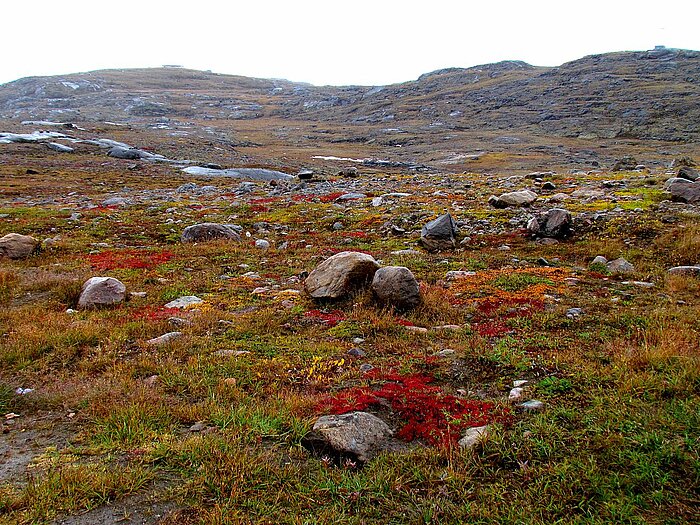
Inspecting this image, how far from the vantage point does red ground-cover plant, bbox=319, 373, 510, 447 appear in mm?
4766

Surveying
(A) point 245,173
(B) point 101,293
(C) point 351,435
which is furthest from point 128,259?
(A) point 245,173

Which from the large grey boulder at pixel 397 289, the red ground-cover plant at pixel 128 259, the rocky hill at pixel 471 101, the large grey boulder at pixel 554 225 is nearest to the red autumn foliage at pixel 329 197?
the red ground-cover plant at pixel 128 259

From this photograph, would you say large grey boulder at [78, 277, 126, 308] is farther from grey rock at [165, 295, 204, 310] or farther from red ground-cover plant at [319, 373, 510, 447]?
red ground-cover plant at [319, 373, 510, 447]

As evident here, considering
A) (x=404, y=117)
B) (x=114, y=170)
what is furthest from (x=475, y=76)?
(x=114, y=170)

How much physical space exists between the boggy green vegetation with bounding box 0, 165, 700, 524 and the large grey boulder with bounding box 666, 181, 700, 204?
19.6 feet

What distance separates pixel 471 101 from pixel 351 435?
130 metres

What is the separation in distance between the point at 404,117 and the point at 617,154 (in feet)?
230

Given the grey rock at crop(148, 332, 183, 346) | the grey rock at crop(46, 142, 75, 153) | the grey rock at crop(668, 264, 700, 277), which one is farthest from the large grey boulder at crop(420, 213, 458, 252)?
the grey rock at crop(46, 142, 75, 153)

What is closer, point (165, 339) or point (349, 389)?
point (349, 389)

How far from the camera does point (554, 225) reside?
14133 millimetres

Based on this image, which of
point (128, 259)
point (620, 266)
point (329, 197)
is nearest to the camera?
point (620, 266)

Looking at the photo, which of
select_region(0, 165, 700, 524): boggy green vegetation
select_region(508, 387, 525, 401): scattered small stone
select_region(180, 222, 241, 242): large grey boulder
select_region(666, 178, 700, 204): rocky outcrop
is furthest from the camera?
select_region(180, 222, 241, 242): large grey boulder

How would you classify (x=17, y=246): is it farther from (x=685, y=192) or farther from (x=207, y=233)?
(x=685, y=192)

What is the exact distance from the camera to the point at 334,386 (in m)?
5.80
